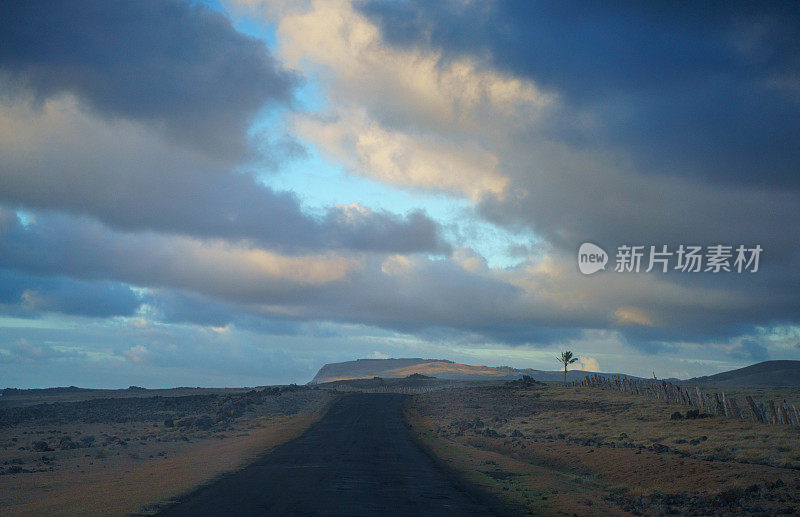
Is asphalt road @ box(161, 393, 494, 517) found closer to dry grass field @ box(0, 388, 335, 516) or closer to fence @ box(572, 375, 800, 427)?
dry grass field @ box(0, 388, 335, 516)

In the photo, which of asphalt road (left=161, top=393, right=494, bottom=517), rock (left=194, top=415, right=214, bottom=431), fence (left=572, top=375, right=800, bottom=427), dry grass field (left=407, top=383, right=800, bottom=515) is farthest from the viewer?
rock (left=194, top=415, right=214, bottom=431)

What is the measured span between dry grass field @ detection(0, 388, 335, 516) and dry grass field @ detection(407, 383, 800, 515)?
11409 millimetres

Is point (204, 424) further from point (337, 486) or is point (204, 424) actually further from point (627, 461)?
point (627, 461)

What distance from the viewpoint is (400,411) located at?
6650 cm

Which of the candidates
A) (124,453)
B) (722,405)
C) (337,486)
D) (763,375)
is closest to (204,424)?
(124,453)

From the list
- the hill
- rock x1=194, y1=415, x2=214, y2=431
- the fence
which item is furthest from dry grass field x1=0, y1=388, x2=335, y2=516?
the hill

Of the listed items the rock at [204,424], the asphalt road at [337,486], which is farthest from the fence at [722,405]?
the rock at [204,424]

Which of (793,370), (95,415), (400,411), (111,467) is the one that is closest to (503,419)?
(400,411)

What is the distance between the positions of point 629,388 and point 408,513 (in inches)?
2336

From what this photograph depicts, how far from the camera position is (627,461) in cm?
2528

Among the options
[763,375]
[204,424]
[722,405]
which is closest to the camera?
[722,405]

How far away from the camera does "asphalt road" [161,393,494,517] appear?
15.5 m

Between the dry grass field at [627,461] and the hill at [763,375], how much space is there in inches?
5134

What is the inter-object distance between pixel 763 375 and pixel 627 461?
579 ft
